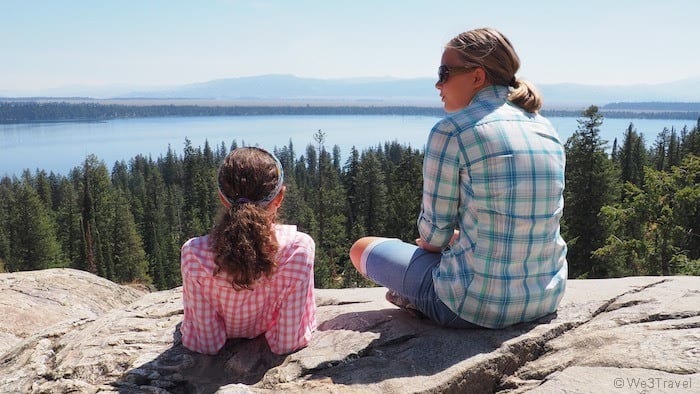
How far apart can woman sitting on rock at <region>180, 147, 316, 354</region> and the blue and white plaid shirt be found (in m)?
0.79

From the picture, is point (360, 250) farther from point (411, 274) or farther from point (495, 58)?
point (495, 58)

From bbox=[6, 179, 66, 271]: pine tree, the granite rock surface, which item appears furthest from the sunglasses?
bbox=[6, 179, 66, 271]: pine tree

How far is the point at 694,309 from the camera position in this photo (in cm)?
281

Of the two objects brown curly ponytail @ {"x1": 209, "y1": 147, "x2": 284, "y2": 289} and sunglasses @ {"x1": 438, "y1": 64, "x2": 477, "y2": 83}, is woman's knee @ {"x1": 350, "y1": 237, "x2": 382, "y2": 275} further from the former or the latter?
sunglasses @ {"x1": 438, "y1": 64, "x2": 477, "y2": 83}

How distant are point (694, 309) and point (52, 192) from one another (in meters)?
82.3

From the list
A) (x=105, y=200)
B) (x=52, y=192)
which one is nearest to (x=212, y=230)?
(x=105, y=200)

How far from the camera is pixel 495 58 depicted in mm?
2586

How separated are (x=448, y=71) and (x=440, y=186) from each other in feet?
2.04

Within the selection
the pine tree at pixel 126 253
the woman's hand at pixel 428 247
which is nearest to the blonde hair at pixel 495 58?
the woman's hand at pixel 428 247

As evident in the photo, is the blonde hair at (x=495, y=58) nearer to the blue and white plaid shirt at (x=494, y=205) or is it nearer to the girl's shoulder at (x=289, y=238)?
the blue and white plaid shirt at (x=494, y=205)

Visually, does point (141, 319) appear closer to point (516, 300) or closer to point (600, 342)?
point (516, 300)

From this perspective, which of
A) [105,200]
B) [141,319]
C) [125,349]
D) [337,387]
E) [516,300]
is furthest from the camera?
[105,200]

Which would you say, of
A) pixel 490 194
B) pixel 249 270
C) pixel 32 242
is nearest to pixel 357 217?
pixel 32 242

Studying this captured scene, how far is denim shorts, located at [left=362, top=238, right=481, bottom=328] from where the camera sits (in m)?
2.83
